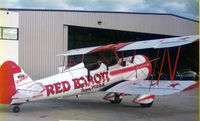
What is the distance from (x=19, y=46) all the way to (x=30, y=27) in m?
1.15

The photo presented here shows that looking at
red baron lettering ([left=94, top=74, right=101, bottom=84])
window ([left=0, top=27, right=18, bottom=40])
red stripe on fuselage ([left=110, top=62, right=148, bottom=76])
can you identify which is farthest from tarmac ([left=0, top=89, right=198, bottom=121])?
window ([left=0, top=27, right=18, bottom=40])

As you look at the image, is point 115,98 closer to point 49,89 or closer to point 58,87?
point 58,87

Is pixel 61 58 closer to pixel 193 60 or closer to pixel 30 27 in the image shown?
pixel 30 27

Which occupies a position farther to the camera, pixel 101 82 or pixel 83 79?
pixel 101 82

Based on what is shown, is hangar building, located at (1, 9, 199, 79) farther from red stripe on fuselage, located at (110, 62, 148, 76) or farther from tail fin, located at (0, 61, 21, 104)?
tail fin, located at (0, 61, 21, 104)

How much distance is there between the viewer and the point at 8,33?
13445 millimetres

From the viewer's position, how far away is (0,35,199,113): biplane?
7068mm

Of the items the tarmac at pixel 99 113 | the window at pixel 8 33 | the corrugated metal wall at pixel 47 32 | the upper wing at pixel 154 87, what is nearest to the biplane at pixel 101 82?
the upper wing at pixel 154 87

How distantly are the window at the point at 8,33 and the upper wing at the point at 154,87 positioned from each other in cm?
730

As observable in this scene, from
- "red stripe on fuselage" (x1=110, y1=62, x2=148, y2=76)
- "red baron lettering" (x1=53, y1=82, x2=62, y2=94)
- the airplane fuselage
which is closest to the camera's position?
the airplane fuselage

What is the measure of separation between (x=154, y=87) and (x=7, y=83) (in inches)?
163

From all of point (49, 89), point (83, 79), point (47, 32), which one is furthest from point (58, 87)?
point (47, 32)

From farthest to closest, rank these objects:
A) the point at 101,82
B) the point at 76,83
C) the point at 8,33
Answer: the point at 8,33 → the point at 101,82 → the point at 76,83

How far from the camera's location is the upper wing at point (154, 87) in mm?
7078
